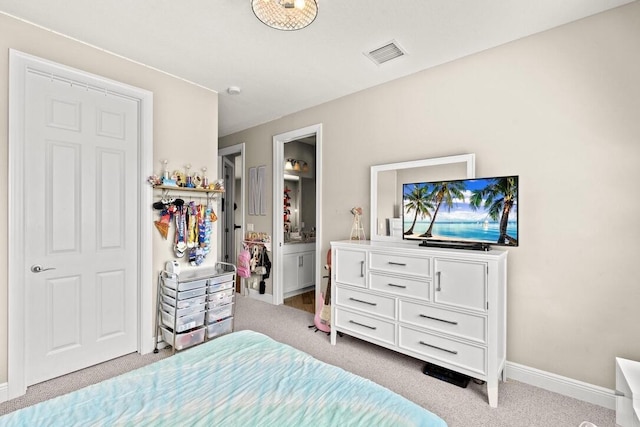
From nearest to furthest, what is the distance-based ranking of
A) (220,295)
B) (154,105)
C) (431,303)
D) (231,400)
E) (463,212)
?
1. (231,400)
2. (431,303)
3. (463,212)
4. (154,105)
5. (220,295)

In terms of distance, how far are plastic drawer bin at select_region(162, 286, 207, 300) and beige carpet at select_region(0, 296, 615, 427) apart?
1.80 feet

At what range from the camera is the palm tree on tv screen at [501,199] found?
2.17m

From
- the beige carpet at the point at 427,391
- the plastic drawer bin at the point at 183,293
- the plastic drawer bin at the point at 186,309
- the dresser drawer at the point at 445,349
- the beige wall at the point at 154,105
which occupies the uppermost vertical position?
the beige wall at the point at 154,105

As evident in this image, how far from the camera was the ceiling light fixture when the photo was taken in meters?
1.72

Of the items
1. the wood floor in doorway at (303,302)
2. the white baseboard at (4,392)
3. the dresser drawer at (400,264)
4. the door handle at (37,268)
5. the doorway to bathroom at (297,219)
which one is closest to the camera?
the white baseboard at (4,392)

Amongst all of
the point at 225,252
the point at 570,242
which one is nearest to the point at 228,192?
the point at 225,252

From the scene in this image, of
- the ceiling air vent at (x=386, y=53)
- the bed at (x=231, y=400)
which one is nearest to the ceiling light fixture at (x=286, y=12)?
the ceiling air vent at (x=386, y=53)

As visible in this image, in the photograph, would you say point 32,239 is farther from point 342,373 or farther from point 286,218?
point 286,218

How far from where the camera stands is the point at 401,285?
2426 mm

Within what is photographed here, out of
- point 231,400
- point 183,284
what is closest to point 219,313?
point 183,284

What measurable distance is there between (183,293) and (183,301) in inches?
2.8

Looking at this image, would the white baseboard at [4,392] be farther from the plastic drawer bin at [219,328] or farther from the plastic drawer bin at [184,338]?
the plastic drawer bin at [219,328]

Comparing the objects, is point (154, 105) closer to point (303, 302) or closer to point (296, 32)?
point (296, 32)

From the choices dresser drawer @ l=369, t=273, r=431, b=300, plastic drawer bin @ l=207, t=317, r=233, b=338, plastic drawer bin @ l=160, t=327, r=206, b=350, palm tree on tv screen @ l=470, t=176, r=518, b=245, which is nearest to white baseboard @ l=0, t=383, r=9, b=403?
plastic drawer bin @ l=160, t=327, r=206, b=350
